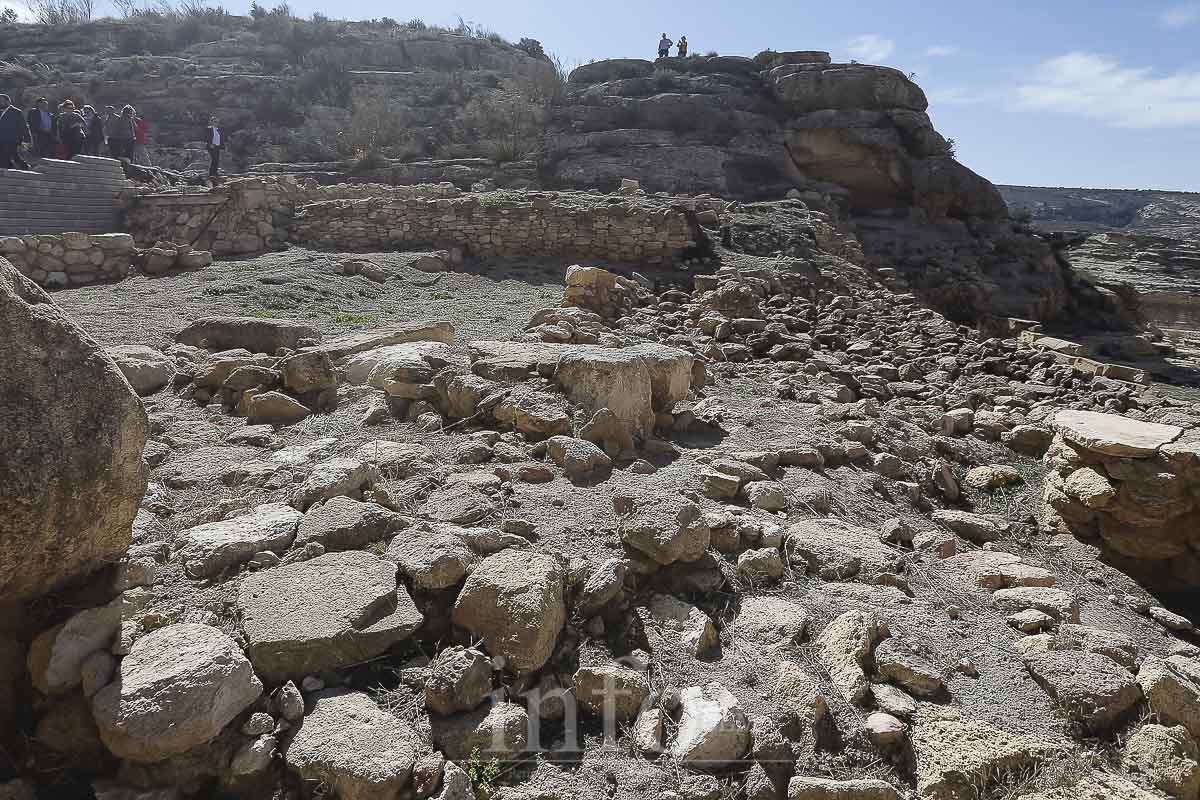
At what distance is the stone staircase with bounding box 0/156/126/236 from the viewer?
10.2 m

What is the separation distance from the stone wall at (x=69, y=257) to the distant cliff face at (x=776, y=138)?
10000 mm

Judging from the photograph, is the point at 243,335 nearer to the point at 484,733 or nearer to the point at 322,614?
the point at 322,614

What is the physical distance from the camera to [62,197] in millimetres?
10977

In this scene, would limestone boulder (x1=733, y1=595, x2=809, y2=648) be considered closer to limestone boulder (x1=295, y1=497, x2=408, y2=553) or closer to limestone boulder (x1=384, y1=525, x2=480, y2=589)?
limestone boulder (x1=384, y1=525, x2=480, y2=589)

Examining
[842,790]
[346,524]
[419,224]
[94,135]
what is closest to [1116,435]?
[842,790]

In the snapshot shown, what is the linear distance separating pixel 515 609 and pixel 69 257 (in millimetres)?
9360

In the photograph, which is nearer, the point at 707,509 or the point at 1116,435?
the point at 707,509

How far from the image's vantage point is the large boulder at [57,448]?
1.84m

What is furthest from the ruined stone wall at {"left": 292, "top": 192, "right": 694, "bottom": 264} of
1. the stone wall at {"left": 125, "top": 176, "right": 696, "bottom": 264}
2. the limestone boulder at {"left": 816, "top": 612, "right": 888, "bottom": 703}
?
the limestone boulder at {"left": 816, "top": 612, "right": 888, "bottom": 703}

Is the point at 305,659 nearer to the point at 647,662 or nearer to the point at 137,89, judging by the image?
the point at 647,662

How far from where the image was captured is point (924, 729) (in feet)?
7.77

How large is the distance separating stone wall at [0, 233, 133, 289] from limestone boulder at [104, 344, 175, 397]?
466 cm

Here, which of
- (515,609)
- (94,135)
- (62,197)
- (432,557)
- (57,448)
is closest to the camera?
(57,448)

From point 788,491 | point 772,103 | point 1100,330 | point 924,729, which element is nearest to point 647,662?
point 924,729
